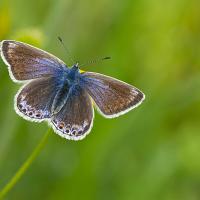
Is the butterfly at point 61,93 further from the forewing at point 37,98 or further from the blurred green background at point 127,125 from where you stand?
the blurred green background at point 127,125

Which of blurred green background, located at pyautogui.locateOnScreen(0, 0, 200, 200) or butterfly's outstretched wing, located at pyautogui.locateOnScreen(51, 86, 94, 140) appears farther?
blurred green background, located at pyautogui.locateOnScreen(0, 0, 200, 200)

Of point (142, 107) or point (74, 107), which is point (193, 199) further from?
point (74, 107)

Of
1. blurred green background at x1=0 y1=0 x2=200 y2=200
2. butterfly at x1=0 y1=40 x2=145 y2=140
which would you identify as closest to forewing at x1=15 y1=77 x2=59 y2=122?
butterfly at x1=0 y1=40 x2=145 y2=140

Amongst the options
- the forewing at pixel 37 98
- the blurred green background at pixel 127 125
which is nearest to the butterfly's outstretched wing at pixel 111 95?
the forewing at pixel 37 98

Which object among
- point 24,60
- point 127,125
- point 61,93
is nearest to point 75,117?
point 61,93

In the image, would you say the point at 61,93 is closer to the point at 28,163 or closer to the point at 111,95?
the point at 111,95

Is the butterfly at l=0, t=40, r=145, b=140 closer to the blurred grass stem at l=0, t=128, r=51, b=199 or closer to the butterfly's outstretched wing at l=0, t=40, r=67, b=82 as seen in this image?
the butterfly's outstretched wing at l=0, t=40, r=67, b=82
